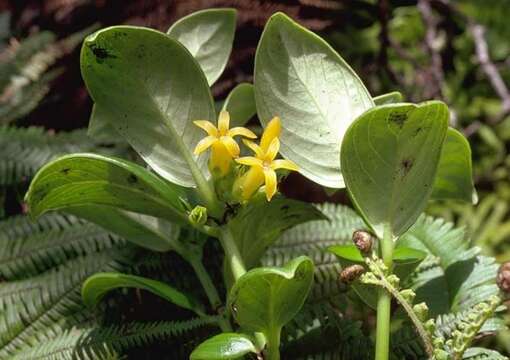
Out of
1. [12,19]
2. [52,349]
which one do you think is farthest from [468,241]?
[12,19]

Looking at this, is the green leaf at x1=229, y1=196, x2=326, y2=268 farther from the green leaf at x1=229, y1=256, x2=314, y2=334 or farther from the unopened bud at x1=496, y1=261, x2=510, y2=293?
the unopened bud at x1=496, y1=261, x2=510, y2=293

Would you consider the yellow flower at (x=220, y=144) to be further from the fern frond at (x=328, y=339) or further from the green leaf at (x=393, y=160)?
the fern frond at (x=328, y=339)

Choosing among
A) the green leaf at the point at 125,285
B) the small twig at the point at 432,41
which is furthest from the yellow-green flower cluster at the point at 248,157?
the small twig at the point at 432,41

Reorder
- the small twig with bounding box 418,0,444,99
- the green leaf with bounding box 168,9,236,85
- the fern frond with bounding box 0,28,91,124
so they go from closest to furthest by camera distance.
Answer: the green leaf with bounding box 168,9,236,85, the fern frond with bounding box 0,28,91,124, the small twig with bounding box 418,0,444,99

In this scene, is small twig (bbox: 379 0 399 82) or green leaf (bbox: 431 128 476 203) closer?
green leaf (bbox: 431 128 476 203)

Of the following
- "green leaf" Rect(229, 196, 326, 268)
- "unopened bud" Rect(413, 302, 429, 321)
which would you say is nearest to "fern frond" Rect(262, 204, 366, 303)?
"green leaf" Rect(229, 196, 326, 268)
